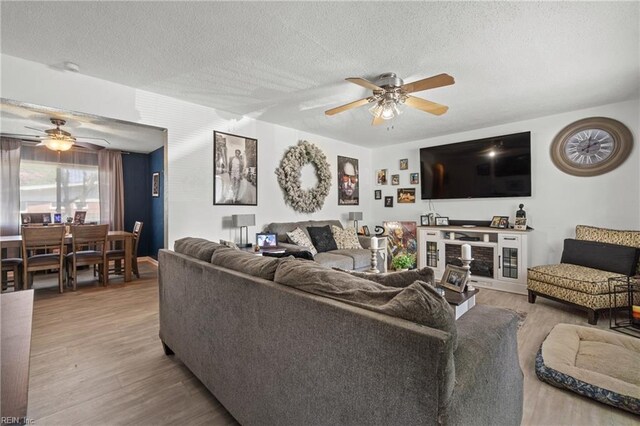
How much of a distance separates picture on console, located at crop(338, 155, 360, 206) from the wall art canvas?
0.95m

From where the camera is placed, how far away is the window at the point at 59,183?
17.3 feet

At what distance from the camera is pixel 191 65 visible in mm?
2697

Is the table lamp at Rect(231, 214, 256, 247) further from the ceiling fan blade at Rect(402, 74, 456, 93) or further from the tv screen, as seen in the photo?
the tv screen

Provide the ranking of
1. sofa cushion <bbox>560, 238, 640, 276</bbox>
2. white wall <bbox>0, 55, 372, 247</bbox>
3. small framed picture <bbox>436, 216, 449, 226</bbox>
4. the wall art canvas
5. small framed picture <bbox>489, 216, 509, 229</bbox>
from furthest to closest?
the wall art canvas < small framed picture <bbox>436, 216, 449, 226</bbox> < small framed picture <bbox>489, 216, 509, 229</bbox> < sofa cushion <bbox>560, 238, 640, 276</bbox> < white wall <bbox>0, 55, 372, 247</bbox>

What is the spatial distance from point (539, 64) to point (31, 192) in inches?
314

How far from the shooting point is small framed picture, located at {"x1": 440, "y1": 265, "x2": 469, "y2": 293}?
5.87ft

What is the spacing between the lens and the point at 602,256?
330cm

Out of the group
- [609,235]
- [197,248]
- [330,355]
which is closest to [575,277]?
[609,235]

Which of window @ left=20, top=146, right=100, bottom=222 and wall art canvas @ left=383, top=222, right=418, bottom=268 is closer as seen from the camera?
window @ left=20, top=146, right=100, bottom=222

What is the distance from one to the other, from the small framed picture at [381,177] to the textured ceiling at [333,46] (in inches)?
104

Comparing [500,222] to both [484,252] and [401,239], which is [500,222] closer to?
[484,252]

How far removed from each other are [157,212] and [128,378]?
4.86 metres

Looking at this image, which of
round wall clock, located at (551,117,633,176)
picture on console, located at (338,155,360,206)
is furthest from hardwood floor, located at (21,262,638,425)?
picture on console, located at (338,155,360,206)

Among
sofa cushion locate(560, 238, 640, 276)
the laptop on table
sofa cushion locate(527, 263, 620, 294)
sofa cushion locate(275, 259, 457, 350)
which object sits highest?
sofa cushion locate(275, 259, 457, 350)
